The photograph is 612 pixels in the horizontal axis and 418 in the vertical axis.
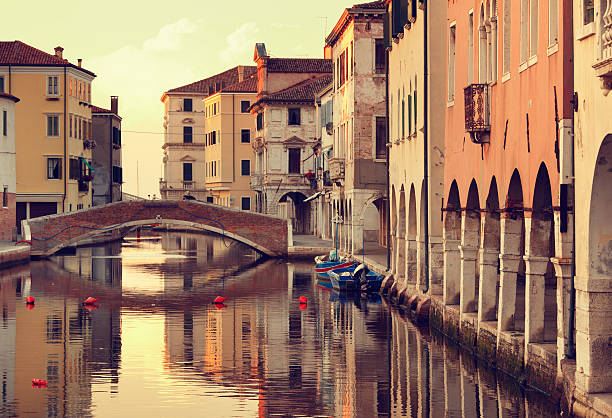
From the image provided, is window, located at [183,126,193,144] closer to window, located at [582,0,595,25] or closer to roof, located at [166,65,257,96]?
roof, located at [166,65,257,96]

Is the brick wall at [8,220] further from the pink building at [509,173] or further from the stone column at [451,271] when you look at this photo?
the stone column at [451,271]

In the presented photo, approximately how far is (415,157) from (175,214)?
3428 cm

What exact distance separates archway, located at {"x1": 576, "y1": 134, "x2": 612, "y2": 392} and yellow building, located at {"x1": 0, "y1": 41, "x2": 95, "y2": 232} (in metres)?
63.2

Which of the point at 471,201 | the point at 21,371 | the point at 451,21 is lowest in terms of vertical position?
the point at 21,371

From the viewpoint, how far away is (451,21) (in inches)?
1156

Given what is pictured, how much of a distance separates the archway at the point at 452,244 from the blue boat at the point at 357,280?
1346 cm

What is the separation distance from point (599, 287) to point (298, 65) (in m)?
73.2

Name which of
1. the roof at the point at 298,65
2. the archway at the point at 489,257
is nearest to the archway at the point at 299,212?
the roof at the point at 298,65

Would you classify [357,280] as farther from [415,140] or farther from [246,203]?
[246,203]

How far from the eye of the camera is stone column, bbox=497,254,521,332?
883 inches

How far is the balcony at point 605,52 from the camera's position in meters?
15.5

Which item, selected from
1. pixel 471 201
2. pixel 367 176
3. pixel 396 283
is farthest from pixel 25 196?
pixel 471 201

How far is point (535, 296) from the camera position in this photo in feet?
67.7

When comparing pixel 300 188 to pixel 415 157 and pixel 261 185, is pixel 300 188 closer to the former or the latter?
pixel 261 185
